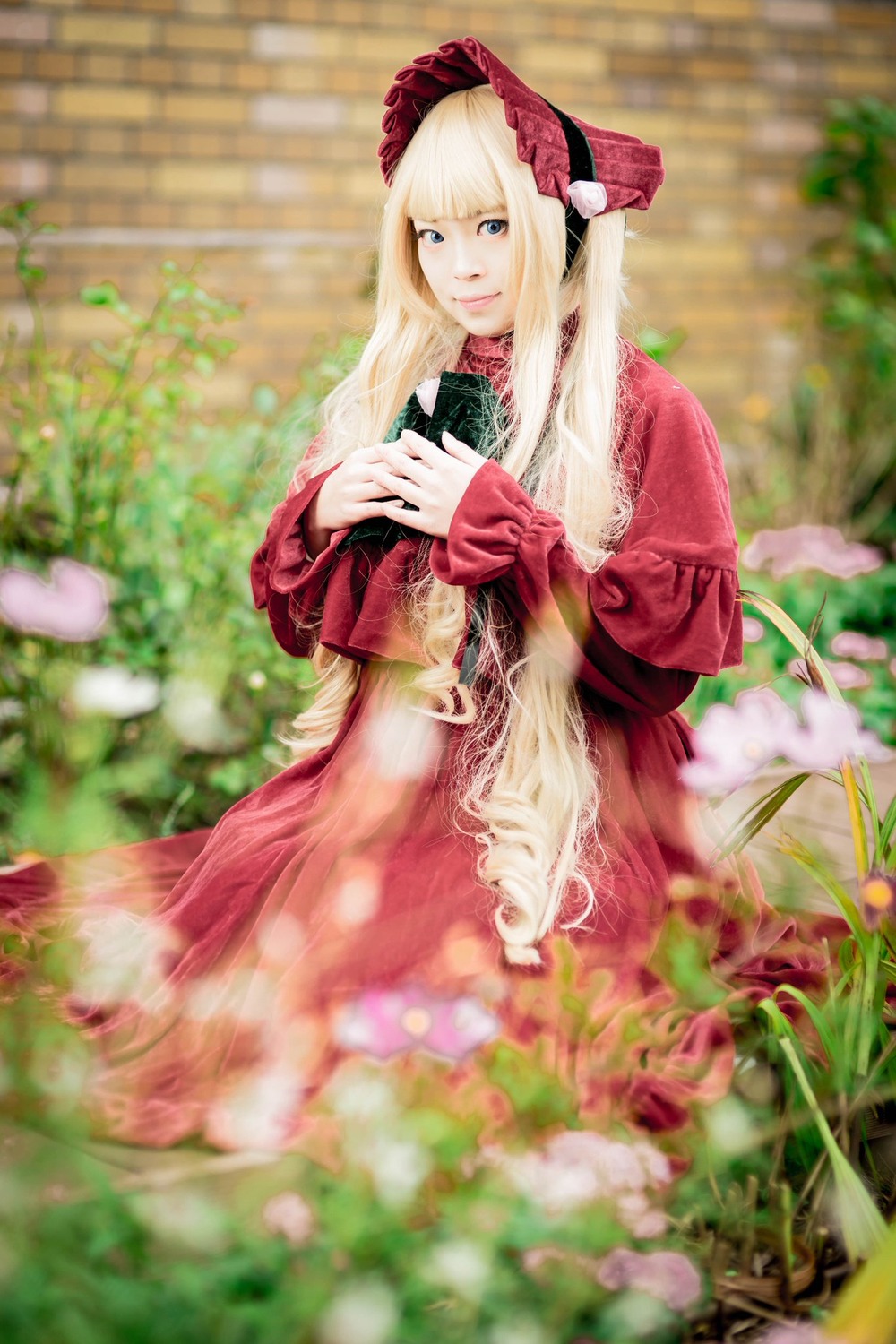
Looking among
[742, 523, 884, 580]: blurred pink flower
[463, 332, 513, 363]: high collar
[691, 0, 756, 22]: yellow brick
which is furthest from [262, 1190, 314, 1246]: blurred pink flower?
[691, 0, 756, 22]: yellow brick

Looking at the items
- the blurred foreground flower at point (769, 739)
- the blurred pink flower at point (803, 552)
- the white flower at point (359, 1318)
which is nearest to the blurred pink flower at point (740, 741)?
the blurred foreground flower at point (769, 739)

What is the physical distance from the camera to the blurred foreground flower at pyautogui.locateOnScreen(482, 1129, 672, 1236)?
4.02 ft

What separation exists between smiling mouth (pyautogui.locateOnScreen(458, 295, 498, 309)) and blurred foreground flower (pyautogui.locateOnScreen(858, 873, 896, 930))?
3.07 feet

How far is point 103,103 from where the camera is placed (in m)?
4.12

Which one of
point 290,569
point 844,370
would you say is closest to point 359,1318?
point 290,569

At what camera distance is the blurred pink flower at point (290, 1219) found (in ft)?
3.89

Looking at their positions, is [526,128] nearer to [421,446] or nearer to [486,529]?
[421,446]

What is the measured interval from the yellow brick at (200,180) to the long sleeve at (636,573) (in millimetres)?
3095

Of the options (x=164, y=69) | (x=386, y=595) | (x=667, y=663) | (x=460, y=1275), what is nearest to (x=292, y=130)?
(x=164, y=69)

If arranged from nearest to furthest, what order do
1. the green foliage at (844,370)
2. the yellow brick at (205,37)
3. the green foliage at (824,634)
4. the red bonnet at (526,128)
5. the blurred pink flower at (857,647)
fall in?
the red bonnet at (526,128)
the green foliage at (824,634)
the blurred pink flower at (857,647)
the yellow brick at (205,37)
the green foliage at (844,370)

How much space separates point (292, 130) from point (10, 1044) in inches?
154

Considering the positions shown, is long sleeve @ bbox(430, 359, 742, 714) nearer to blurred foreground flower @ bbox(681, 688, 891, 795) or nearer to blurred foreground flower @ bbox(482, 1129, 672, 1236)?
blurred foreground flower @ bbox(681, 688, 891, 795)

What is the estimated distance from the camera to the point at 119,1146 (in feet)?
5.13

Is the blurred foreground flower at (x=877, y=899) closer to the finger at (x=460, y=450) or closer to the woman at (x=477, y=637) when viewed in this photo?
the woman at (x=477, y=637)
